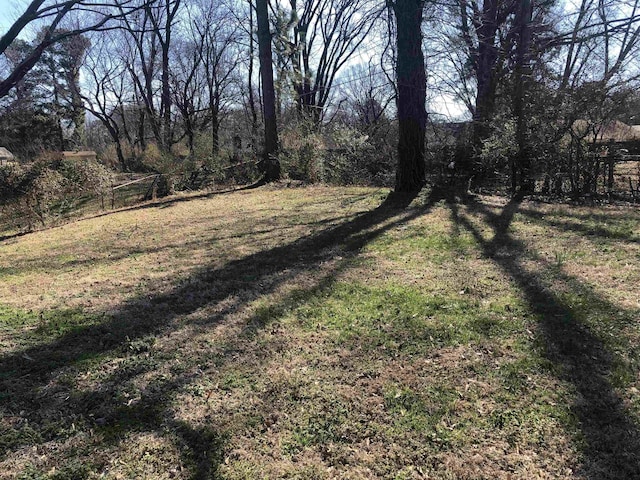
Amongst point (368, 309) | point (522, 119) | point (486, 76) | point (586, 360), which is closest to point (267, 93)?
point (486, 76)

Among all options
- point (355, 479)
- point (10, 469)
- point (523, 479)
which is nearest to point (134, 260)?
point (10, 469)

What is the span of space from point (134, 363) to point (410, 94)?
281 inches

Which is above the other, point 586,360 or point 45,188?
point 45,188

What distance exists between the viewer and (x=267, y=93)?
45.9 ft

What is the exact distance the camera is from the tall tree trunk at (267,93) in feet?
44.9

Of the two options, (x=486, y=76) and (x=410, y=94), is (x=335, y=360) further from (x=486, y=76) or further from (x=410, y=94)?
(x=486, y=76)

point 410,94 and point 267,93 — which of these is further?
point 267,93

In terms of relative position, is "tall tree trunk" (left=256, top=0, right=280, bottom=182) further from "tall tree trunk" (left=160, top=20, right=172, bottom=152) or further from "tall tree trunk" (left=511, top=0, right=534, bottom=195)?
"tall tree trunk" (left=160, top=20, right=172, bottom=152)

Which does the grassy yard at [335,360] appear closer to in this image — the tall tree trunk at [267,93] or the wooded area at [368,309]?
the wooded area at [368,309]

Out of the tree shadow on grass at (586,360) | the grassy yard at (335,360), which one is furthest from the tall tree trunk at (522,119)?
the tree shadow on grass at (586,360)

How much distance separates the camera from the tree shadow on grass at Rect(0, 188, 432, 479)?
236 cm

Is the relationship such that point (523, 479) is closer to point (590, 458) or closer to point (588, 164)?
point (590, 458)

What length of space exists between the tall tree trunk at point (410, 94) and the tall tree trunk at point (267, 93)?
6.05m

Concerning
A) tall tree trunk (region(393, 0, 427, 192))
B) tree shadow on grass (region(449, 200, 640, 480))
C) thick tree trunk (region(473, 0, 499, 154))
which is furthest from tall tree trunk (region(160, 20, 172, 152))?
tree shadow on grass (region(449, 200, 640, 480))
